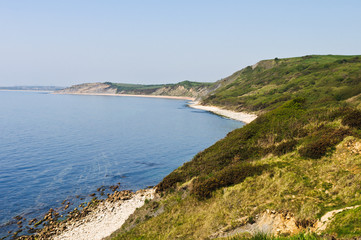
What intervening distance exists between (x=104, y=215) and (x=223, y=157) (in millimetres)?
14622

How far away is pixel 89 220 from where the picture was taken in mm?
25766

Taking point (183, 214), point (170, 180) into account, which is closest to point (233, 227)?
point (183, 214)

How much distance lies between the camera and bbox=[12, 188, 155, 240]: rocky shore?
2309cm

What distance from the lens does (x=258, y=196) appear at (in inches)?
645

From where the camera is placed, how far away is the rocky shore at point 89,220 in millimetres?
23094

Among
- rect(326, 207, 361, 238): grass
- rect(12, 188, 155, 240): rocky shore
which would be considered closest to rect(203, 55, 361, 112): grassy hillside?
rect(12, 188, 155, 240): rocky shore

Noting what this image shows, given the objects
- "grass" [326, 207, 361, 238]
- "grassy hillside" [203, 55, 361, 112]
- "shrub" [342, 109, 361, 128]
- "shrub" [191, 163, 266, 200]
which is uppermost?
"grassy hillside" [203, 55, 361, 112]

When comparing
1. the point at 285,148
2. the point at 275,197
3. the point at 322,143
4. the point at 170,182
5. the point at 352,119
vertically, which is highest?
the point at 352,119

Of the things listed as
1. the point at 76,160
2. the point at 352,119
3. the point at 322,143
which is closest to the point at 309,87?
the point at 352,119

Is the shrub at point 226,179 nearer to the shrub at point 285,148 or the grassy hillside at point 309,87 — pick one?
the shrub at point 285,148

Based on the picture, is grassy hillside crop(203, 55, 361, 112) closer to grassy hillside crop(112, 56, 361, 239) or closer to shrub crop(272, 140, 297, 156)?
grassy hillside crop(112, 56, 361, 239)

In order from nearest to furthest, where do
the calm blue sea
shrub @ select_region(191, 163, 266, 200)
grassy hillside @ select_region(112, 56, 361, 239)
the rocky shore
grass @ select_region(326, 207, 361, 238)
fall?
grass @ select_region(326, 207, 361, 238) → grassy hillside @ select_region(112, 56, 361, 239) → shrub @ select_region(191, 163, 266, 200) → the rocky shore → the calm blue sea

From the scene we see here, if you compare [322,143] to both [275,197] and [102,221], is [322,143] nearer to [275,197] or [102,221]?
[275,197]

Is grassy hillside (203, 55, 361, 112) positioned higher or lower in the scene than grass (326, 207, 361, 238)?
higher
